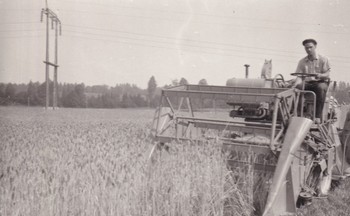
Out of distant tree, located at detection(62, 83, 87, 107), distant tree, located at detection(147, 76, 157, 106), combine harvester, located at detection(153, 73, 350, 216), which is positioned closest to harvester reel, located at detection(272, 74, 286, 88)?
combine harvester, located at detection(153, 73, 350, 216)

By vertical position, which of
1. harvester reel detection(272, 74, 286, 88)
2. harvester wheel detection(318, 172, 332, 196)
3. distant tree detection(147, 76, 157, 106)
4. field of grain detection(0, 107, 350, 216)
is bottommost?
harvester wheel detection(318, 172, 332, 196)

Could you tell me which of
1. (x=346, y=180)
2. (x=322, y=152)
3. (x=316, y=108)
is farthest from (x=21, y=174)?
(x=346, y=180)

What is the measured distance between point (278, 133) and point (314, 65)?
84.0 inches

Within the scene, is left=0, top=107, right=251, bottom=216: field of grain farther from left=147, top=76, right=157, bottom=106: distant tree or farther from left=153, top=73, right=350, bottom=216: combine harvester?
left=147, top=76, right=157, bottom=106: distant tree

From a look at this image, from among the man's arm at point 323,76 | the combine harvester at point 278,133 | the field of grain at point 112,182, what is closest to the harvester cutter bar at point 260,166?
the combine harvester at point 278,133

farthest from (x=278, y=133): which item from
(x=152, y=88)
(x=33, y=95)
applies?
(x=152, y=88)

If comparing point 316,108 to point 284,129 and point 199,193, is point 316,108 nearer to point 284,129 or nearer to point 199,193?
point 284,129

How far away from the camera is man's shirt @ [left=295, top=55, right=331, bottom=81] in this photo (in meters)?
6.74

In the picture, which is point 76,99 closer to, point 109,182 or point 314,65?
point 314,65

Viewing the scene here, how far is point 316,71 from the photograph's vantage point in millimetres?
6855

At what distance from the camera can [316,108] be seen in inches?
259

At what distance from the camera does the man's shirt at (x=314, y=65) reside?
674 cm

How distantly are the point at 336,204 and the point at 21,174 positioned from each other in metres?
4.79

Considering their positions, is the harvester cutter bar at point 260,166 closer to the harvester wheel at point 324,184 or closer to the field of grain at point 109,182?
the field of grain at point 109,182
